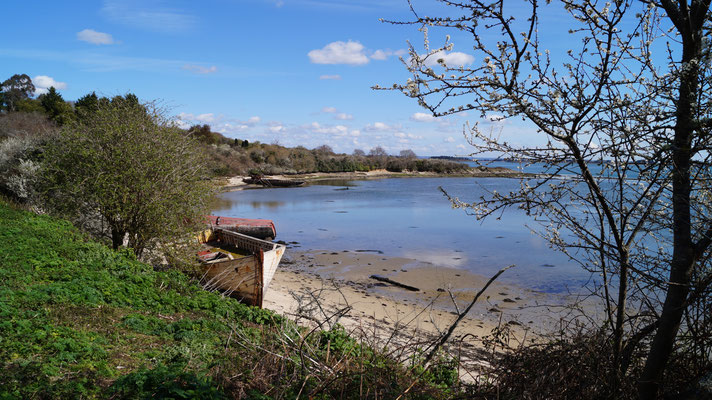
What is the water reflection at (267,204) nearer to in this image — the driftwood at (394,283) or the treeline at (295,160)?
the treeline at (295,160)

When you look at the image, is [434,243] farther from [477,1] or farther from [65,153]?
[477,1]

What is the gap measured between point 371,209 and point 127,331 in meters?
32.5

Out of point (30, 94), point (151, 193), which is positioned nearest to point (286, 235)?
point (151, 193)

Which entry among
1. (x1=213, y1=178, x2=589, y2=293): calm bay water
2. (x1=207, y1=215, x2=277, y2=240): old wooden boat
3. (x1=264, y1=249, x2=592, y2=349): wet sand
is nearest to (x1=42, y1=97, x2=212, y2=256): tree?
(x1=264, y1=249, x2=592, y2=349): wet sand

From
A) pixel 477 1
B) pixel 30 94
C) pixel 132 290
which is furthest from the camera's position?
pixel 30 94

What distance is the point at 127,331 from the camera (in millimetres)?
6445

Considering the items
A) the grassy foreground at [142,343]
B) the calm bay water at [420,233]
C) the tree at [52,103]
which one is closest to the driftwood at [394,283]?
the calm bay water at [420,233]

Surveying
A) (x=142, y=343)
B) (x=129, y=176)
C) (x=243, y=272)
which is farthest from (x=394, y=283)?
(x=142, y=343)

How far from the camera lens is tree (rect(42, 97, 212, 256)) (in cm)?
1220

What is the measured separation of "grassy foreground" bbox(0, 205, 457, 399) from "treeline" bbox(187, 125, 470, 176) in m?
49.6

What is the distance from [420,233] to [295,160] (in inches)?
2206

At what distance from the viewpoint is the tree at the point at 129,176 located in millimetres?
12195

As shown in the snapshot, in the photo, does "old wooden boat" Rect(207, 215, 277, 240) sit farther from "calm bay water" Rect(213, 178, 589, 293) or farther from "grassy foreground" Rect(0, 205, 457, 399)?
"grassy foreground" Rect(0, 205, 457, 399)

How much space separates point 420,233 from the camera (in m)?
27.1
